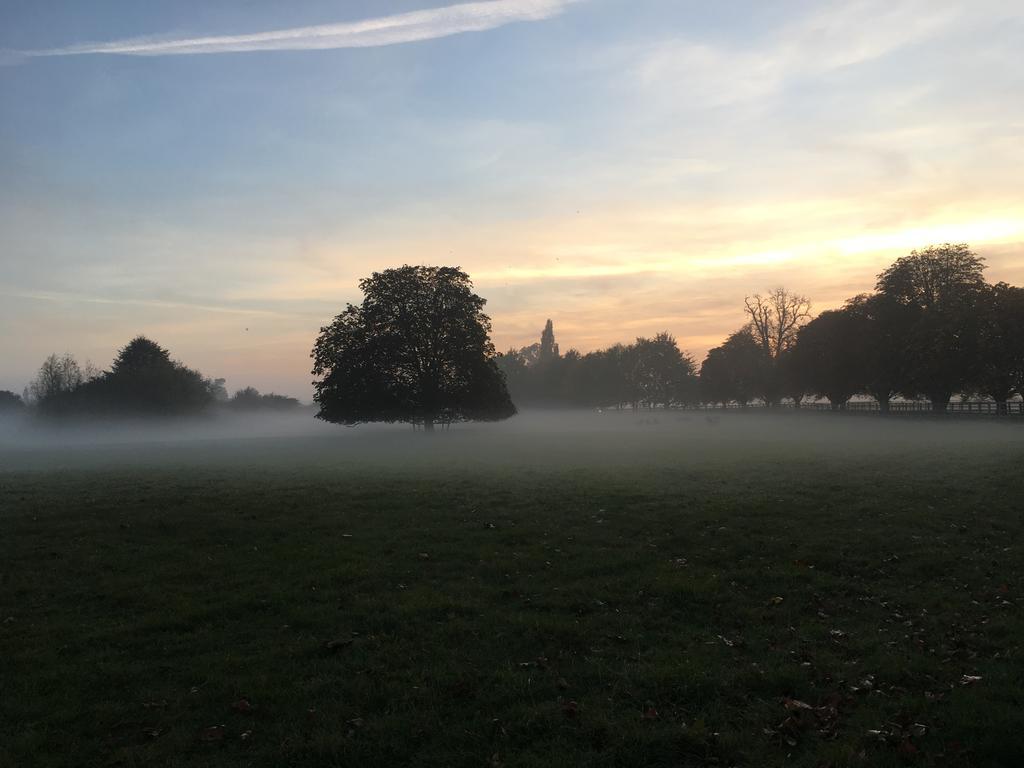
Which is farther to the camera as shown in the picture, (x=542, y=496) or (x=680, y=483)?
(x=680, y=483)

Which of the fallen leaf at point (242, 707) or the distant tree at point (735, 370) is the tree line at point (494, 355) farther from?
the fallen leaf at point (242, 707)

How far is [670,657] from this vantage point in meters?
8.57

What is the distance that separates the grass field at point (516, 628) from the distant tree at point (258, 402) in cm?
14713

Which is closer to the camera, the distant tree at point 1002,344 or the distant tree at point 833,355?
the distant tree at point 1002,344

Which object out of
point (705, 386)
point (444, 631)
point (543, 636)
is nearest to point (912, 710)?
point (543, 636)

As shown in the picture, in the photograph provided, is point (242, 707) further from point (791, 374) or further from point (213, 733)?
point (791, 374)

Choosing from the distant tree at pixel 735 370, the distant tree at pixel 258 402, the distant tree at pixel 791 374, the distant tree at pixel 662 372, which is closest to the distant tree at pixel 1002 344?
the distant tree at pixel 791 374

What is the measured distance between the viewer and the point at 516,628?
9.52 metres

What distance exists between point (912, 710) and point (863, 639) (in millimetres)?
2188

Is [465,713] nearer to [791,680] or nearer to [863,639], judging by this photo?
[791,680]

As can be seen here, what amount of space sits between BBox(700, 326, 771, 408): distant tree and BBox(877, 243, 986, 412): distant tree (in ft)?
128

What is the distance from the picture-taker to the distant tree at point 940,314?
2574 inches

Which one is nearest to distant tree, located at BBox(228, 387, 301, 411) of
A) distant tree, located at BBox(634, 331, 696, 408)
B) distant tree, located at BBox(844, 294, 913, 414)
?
distant tree, located at BBox(634, 331, 696, 408)

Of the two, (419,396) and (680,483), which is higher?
(419,396)
